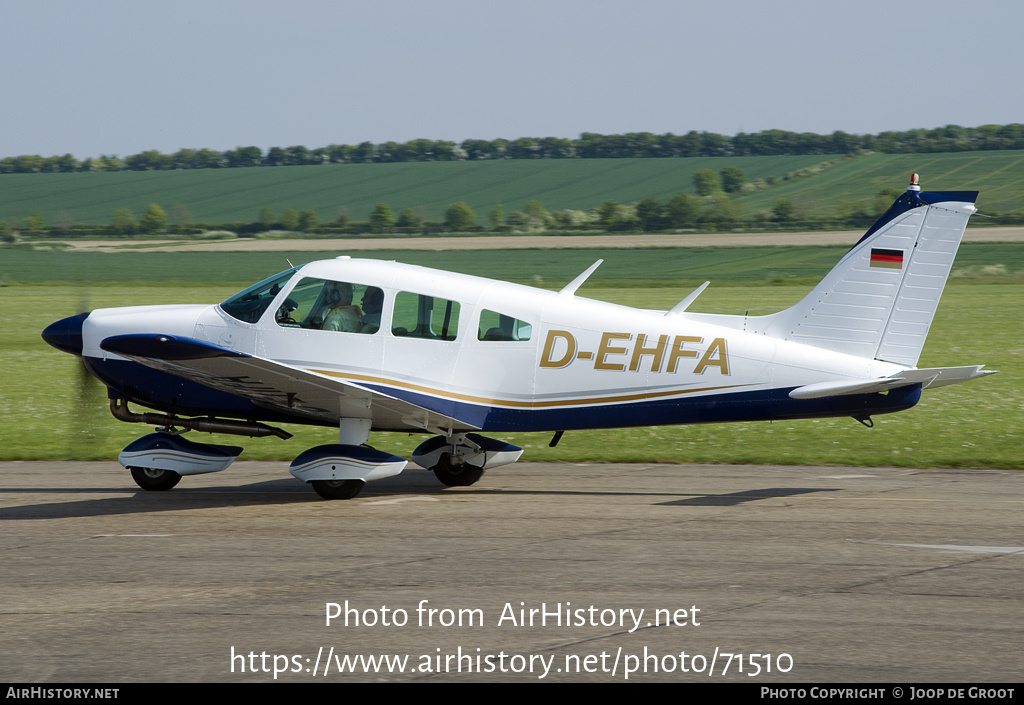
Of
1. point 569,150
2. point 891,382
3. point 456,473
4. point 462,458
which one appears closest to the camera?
point 891,382

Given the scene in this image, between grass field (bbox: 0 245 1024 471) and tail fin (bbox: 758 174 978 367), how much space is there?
3.18 m

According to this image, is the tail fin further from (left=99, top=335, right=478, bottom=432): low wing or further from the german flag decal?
(left=99, top=335, right=478, bottom=432): low wing

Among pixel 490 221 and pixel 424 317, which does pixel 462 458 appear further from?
pixel 490 221

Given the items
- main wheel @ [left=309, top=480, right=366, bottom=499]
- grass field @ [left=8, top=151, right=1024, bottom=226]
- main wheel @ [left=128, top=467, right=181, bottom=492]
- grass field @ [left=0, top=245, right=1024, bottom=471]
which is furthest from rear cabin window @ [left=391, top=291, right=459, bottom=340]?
grass field @ [left=8, top=151, right=1024, bottom=226]

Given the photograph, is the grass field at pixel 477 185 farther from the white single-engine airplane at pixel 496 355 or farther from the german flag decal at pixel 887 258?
the white single-engine airplane at pixel 496 355

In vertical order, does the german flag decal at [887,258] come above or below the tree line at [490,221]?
above

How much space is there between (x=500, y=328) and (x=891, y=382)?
13.0 feet

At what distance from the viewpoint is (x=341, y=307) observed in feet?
35.7

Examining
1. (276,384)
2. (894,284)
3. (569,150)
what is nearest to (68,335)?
(276,384)

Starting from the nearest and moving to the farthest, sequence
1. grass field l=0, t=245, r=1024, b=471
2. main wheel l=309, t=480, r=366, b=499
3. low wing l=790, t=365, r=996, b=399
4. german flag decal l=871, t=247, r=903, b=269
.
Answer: low wing l=790, t=365, r=996, b=399
german flag decal l=871, t=247, r=903, b=269
main wheel l=309, t=480, r=366, b=499
grass field l=0, t=245, r=1024, b=471

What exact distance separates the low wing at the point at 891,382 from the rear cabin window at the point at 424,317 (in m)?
3.58

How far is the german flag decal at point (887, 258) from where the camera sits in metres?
10.3

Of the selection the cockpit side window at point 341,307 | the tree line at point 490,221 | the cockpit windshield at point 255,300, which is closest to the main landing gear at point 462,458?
the cockpit side window at point 341,307

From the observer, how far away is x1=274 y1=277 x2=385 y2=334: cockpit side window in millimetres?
10859
